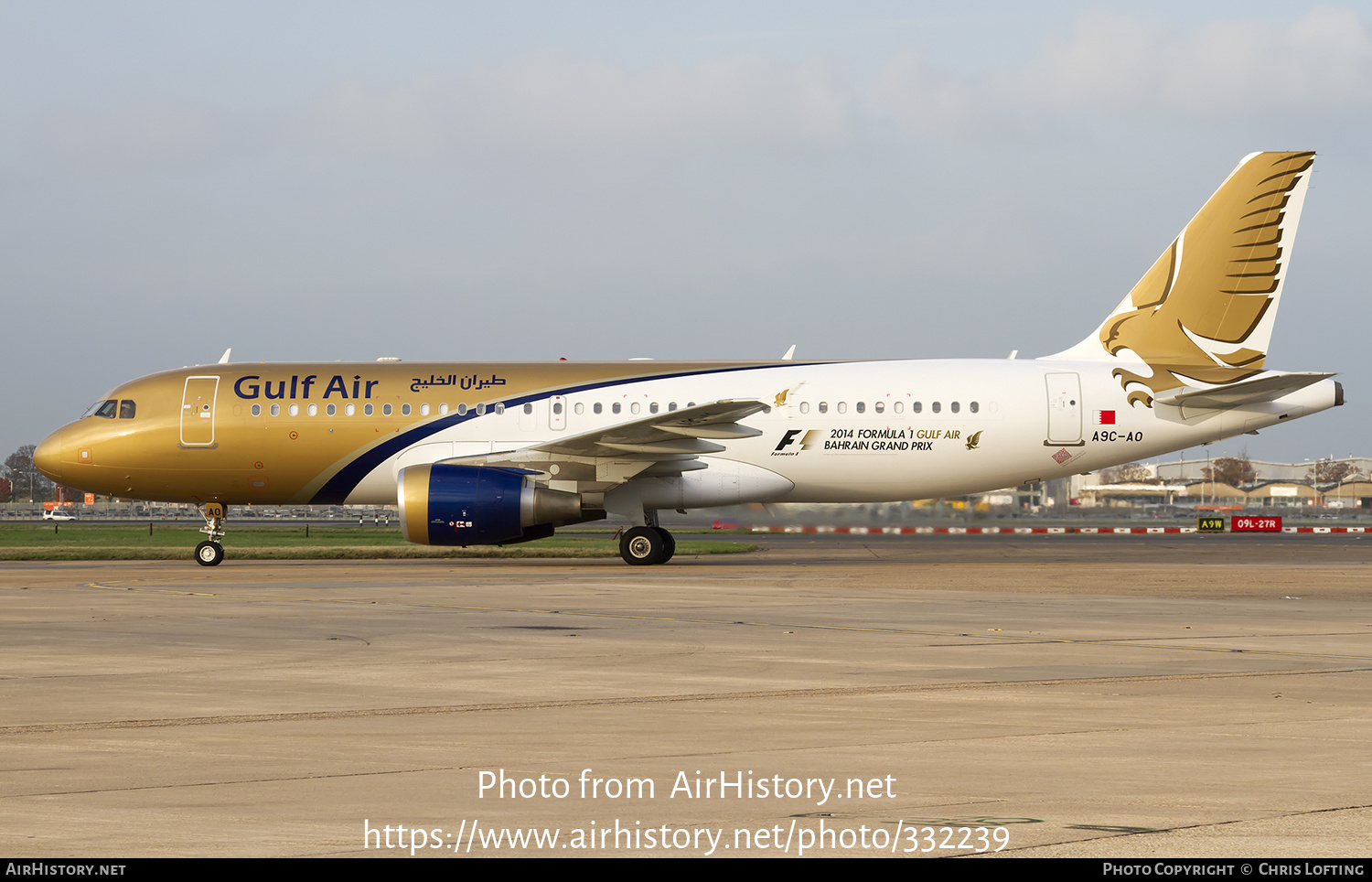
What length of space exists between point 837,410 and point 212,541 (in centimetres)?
1263

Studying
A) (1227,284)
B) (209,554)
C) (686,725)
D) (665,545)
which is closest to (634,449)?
(665,545)

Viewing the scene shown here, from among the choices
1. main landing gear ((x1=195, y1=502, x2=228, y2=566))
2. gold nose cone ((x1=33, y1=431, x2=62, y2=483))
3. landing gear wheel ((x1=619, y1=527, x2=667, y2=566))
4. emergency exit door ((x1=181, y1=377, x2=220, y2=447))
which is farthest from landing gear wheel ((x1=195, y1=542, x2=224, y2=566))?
landing gear wheel ((x1=619, y1=527, x2=667, y2=566))

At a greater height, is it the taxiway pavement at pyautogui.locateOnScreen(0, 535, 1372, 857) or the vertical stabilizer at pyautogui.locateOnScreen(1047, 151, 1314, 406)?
the vertical stabilizer at pyautogui.locateOnScreen(1047, 151, 1314, 406)

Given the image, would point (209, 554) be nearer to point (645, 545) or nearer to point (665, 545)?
point (645, 545)

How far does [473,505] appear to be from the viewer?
2470 cm

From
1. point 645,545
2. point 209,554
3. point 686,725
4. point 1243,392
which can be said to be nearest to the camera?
point 686,725

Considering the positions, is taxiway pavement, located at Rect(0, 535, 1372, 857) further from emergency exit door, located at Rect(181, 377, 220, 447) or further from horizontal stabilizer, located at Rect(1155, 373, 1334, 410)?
emergency exit door, located at Rect(181, 377, 220, 447)

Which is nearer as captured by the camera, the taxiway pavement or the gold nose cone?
the taxiway pavement

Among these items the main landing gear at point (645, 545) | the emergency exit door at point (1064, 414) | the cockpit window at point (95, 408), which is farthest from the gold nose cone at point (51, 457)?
the emergency exit door at point (1064, 414)

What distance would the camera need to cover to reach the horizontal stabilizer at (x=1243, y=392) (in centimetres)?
2639

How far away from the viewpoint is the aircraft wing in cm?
2514

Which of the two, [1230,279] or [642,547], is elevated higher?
[1230,279]

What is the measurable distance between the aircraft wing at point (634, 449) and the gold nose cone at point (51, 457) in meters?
8.89

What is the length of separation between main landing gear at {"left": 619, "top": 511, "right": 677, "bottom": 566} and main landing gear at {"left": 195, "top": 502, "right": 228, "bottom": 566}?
7.79m
